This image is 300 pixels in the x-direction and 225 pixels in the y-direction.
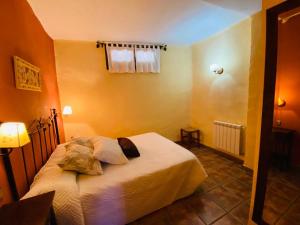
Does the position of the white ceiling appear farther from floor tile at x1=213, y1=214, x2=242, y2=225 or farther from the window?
floor tile at x1=213, y1=214, x2=242, y2=225

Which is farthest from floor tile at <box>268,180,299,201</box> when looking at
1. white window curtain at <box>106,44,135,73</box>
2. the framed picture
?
white window curtain at <box>106,44,135,73</box>

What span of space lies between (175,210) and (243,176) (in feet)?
4.53

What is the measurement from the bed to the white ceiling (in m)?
1.89

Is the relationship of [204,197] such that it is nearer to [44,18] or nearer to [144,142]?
[144,142]

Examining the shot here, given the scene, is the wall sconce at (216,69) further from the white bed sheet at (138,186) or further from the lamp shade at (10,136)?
the lamp shade at (10,136)

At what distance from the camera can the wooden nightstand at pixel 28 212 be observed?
81cm

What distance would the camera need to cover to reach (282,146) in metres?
1.53

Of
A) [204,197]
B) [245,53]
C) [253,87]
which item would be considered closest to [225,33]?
[245,53]

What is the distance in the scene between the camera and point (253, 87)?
7.94 feet

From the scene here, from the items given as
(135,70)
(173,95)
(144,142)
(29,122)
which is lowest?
(144,142)

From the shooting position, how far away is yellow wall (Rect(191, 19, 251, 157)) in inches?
102

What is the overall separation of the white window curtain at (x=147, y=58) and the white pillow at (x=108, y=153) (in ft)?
6.63

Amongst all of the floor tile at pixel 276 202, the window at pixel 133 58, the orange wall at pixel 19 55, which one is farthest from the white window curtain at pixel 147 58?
the floor tile at pixel 276 202

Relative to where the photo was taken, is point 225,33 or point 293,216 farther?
point 225,33
